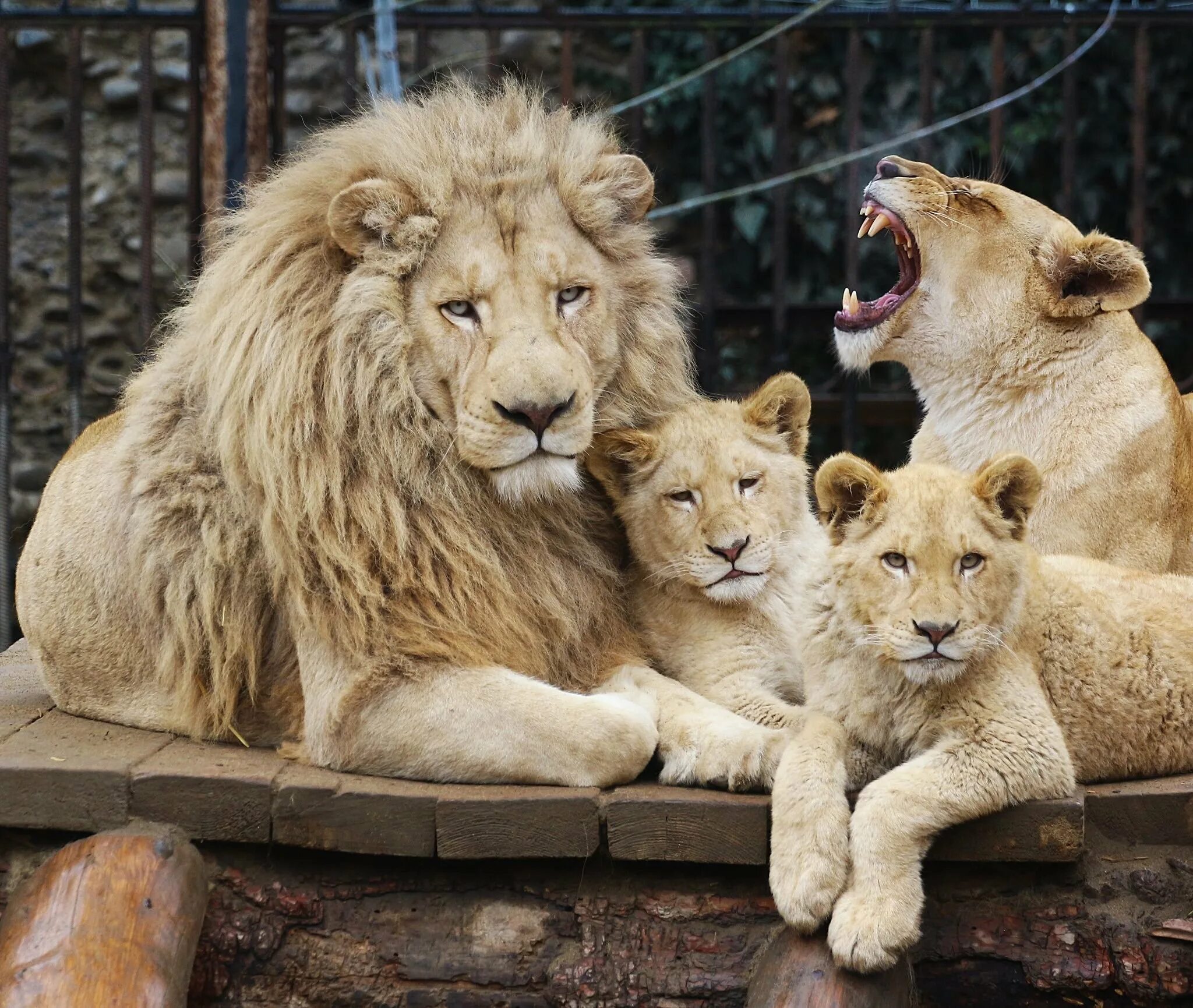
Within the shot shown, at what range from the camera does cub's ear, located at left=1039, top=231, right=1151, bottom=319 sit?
3.84 meters

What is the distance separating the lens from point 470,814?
10.2ft

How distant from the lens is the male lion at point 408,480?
10.7 ft

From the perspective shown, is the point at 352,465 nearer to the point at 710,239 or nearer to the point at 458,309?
the point at 458,309

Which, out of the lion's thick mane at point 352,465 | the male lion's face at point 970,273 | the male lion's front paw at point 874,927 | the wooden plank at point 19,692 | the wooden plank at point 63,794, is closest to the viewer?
the male lion's front paw at point 874,927

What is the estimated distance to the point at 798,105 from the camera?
Answer: 7723 millimetres

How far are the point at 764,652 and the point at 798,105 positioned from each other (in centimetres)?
481

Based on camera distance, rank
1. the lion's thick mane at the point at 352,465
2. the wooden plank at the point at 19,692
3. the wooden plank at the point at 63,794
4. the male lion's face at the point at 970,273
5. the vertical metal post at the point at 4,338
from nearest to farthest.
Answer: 1. the wooden plank at the point at 63,794
2. the lion's thick mane at the point at 352,465
3. the wooden plank at the point at 19,692
4. the male lion's face at the point at 970,273
5. the vertical metal post at the point at 4,338

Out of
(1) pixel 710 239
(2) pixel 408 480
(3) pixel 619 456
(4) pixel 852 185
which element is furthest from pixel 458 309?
(4) pixel 852 185

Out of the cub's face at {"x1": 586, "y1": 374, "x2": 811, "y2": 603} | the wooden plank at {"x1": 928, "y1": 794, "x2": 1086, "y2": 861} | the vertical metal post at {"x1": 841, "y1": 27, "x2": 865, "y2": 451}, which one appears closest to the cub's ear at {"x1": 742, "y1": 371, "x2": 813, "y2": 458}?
the cub's face at {"x1": 586, "y1": 374, "x2": 811, "y2": 603}

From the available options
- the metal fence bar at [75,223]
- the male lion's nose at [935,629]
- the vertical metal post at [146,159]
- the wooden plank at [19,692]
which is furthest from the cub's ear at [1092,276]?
the metal fence bar at [75,223]

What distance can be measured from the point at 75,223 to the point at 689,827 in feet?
12.2

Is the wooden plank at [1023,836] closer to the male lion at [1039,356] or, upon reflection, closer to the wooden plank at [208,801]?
the male lion at [1039,356]

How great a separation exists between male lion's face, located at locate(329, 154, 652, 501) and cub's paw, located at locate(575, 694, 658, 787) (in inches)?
21.0

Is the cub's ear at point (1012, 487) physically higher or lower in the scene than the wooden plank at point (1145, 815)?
higher
